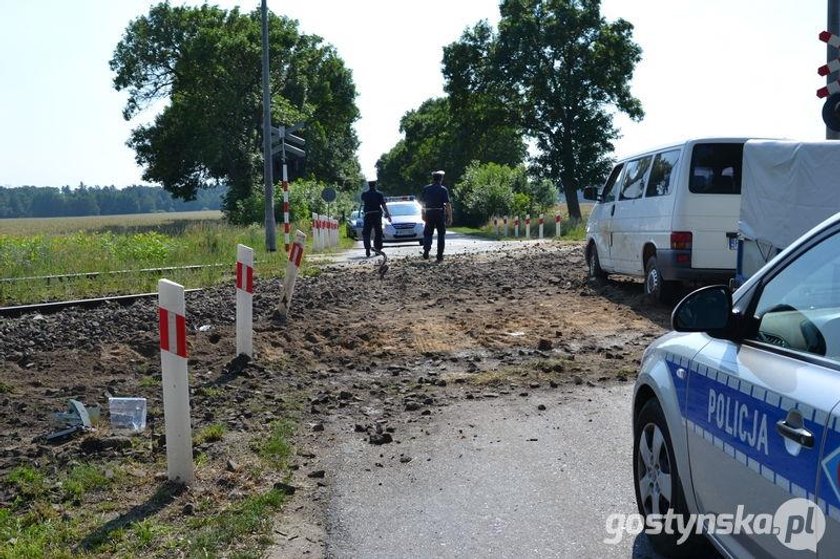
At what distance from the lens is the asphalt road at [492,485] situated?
4.47 metres

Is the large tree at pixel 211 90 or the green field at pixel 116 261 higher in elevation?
the large tree at pixel 211 90

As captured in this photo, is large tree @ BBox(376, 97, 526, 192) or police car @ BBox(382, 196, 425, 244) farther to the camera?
large tree @ BBox(376, 97, 526, 192)

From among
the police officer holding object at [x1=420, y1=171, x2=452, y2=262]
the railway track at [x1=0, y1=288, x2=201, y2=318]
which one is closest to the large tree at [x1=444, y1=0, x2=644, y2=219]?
the police officer holding object at [x1=420, y1=171, x2=452, y2=262]

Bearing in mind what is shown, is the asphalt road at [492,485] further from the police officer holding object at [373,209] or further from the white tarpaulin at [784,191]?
the police officer holding object at [373,209]

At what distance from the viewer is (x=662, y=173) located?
40.0 feet

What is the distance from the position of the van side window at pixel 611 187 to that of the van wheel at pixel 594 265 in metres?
0.97

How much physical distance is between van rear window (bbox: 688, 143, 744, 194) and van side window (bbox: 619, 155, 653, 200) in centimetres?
124

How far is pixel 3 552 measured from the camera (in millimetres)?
4352

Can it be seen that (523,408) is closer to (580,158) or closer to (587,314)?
(587,314)

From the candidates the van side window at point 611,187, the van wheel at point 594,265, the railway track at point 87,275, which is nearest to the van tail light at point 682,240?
the van side window at point 611,187

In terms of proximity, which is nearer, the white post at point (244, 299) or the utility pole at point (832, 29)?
the white post at point (244, 299)

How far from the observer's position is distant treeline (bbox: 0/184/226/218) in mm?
139125

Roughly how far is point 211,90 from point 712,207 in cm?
4724

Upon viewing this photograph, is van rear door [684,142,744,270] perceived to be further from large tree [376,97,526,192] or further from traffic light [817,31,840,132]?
large tree [376,97,526,192]
